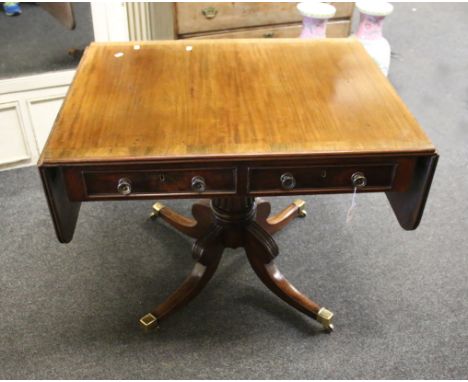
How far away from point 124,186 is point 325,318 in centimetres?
77

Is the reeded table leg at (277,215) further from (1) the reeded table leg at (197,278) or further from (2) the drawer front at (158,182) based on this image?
(2) the drawer front at (158,182)

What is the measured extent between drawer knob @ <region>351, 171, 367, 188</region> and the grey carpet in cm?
143

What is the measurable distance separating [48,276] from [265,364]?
79 centimetres

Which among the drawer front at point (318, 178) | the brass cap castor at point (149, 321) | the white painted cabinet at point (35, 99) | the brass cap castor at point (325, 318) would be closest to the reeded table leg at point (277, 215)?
the brass cap castor at point (325, 318)

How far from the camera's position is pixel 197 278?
152 cm

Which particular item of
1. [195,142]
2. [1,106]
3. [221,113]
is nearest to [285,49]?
[221,113]

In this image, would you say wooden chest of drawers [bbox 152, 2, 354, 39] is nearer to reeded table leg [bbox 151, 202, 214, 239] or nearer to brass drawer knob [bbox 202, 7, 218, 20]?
brass drawer knob [bbox 202, 7, 218, 20]

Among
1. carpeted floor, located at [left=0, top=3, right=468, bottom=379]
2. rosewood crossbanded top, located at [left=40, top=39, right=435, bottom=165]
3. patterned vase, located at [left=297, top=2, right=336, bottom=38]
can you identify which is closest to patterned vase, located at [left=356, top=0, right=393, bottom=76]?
patterned vase, located at [left=297, top=2, right=336, bottom=38]

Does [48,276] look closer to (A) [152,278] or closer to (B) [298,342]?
(A) [152,278]

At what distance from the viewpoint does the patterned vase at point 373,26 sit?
2.30 meters

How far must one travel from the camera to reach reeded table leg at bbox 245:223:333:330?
1493mm

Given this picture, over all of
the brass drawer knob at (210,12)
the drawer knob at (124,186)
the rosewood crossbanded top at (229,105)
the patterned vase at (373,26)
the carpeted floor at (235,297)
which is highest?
the rosewood crossbanded top at (229,105)

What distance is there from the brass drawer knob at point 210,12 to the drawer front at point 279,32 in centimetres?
8

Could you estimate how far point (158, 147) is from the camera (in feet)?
3.32
